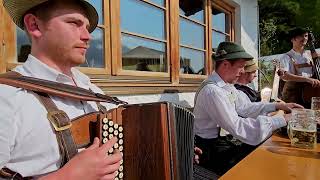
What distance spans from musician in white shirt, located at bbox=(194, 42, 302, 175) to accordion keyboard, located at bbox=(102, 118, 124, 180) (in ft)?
4.31

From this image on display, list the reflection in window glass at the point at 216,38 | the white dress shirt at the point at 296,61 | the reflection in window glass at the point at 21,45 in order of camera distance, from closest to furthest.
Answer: the reflection in window glass at the point at 21,45 → the white dress shirt at the point at 296,61 → the reflection in window glass at the point at 216,38

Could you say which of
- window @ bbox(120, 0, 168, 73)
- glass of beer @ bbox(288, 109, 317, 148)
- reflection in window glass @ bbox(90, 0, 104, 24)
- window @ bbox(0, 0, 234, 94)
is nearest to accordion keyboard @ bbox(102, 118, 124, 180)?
glass of beer @ bbox(288, 109, 317, 148)

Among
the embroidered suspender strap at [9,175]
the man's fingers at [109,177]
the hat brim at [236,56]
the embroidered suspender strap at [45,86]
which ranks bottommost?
the man's fingers at [109,177]

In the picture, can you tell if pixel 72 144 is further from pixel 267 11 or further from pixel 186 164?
pixel 267 11

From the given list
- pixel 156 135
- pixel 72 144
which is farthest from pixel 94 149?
pixel 156 135

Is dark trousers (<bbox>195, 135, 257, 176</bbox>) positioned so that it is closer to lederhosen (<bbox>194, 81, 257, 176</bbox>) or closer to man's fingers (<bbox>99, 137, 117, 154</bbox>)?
lederhosen (<bbox>194, 81, 257, 176</bbox>)

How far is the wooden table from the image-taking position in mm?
1370

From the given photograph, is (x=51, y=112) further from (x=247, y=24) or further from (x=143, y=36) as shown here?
(x=247, y=24)

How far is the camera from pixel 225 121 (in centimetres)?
241

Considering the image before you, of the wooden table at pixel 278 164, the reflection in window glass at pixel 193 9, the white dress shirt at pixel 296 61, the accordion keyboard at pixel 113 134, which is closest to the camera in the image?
the accordion keyboard at pixel 113 134

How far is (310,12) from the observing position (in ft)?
79.9

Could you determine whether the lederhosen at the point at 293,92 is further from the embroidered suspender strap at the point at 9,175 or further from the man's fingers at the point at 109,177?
the embroidered suspender strap at the point at 9,175

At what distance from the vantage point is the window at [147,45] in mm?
2842

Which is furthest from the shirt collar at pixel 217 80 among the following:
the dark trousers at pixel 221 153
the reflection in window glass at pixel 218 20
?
the reflection in window glass at pixel 218 20
